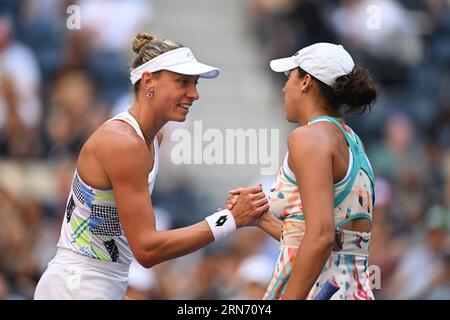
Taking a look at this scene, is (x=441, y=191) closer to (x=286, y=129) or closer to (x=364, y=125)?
(x=364, y=125)

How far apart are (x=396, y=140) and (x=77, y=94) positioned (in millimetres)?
Result: 2618

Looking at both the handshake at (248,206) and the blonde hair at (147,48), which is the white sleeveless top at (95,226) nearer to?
the blonde hair at (147,48)

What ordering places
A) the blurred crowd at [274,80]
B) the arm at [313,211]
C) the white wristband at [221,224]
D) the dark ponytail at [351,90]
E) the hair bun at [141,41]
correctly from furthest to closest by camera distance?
the blurred crowd at [274,80]
the hair bun at [141,41]
the white wristband at [221,224]
the dark ponytail at [351,90]
the arm at [313,211]

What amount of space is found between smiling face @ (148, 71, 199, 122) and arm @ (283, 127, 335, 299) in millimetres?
748

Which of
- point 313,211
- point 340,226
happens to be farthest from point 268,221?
point 313,211

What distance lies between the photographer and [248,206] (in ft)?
11.7

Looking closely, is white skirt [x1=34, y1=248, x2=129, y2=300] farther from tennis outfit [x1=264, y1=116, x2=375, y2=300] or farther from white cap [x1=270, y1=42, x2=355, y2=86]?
white cap [x1=270, y1=42, x2=355, y2=86]

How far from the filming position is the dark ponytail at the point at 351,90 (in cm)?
332

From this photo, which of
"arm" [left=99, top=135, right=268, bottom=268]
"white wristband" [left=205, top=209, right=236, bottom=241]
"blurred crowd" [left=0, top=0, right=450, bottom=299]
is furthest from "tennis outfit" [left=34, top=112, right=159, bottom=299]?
"blurred crowd" [left=0, top=0, right=450, bottom=299]

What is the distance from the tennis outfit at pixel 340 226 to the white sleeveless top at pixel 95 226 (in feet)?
2.04

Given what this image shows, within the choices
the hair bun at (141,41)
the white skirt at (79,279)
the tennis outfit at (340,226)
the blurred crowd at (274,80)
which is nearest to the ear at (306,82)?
the tennis outfit at (340,226)

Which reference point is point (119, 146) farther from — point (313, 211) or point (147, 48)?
point (313, 211)

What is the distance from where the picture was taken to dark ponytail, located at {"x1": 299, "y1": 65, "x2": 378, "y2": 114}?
3.32 meters

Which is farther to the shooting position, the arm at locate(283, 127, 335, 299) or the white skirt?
the white skirt
